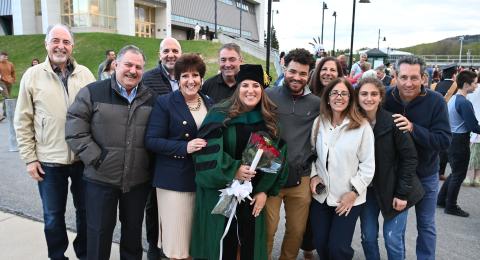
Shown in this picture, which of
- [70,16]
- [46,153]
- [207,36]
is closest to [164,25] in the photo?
[207,36]

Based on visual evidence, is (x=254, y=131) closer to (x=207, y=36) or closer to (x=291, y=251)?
(x=291, y=251)

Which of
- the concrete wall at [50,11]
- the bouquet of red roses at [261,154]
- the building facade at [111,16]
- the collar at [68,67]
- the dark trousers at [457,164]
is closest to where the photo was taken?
the bouquet of red roses at [261,154]

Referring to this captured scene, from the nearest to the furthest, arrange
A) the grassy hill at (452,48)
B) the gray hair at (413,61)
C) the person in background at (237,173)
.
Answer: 1. the person in background at (237,173)
2. the gray hair at (413,61)
3. the grassy hill at (452,48)

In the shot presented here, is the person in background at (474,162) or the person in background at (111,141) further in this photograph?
the person in background at (474,162)

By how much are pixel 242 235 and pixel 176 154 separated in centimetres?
87

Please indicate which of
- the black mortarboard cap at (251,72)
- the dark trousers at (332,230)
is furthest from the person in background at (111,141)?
the dark trousers at (332,230)

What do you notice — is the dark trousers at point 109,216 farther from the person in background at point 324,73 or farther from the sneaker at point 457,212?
the sneaker at point 457,212

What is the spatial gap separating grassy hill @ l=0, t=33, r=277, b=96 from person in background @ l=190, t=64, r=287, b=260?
69.0 feet

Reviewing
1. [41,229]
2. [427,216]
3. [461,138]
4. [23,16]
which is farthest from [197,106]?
[23,16]

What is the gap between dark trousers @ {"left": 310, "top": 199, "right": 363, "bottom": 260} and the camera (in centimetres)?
324

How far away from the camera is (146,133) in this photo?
10.5 ft

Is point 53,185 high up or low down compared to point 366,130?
down

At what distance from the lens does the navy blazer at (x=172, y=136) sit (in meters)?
3.14

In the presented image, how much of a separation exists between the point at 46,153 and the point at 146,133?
98 cm
